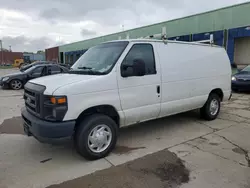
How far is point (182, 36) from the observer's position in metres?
18.1

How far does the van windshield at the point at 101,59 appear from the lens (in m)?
3.88

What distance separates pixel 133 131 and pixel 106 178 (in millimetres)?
2184

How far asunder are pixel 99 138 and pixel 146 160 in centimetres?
90

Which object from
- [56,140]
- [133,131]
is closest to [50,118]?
[56,140]

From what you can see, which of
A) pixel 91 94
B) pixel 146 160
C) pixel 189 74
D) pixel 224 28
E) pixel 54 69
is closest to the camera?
pixel 91 94

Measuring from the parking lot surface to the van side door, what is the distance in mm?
705

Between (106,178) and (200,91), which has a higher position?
(200,91)

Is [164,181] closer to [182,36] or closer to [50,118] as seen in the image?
[50,118]

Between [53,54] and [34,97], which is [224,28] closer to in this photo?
[34,97]

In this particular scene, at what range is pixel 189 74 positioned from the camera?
508 cm

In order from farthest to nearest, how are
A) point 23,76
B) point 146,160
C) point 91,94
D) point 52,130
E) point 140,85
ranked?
point 23,76 < point 140,85 < point 146,160 < point 91,94 < point 52,130

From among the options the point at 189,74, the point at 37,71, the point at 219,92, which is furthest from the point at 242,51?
the point at 37,71

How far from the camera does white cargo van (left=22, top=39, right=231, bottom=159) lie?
3318 millimetres

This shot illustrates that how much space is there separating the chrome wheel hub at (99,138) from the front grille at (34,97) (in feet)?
3.09
